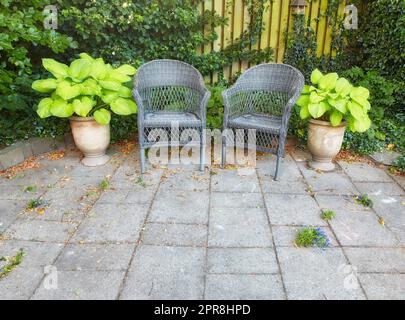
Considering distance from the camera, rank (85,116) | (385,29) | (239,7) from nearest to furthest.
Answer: (85,116) < (385,29) < (239,7)

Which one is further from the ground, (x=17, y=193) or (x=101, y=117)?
(x=101, y=117)

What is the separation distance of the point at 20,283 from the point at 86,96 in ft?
A: 5.53

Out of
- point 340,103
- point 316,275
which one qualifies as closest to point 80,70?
point 340,103

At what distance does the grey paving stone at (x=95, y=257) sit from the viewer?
1999 mm

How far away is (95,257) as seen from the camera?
208 centimetres

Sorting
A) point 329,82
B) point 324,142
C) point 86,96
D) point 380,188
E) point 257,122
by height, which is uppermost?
point 329,82

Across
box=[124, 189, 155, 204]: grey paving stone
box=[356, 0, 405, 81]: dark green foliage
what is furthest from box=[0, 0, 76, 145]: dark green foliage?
box=[356, 0, 405, 81]: dark green foliage

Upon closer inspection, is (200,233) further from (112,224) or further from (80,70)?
(80,70)

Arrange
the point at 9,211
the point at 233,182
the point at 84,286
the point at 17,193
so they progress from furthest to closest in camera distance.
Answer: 1. the point at 233,182
2. the point at 17,193
3. the point at 9,211
4. the point at 84,286

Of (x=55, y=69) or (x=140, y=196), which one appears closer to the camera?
(x=140, y=196)

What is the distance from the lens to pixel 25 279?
1899 mm

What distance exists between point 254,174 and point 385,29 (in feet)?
8.03

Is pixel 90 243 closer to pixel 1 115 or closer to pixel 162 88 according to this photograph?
pixel 162 88

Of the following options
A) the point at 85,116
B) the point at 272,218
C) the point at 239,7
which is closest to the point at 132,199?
the point at 85,116
